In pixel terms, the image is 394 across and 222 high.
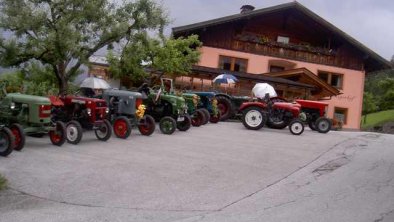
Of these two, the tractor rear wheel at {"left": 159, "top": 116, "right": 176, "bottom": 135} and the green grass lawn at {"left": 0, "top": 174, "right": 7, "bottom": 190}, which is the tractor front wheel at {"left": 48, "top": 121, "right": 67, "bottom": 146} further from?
the tractor rear wheel at {"left": 159, "top": 116, "right": 176, "bottom": 135}

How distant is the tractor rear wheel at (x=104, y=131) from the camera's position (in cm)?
1166

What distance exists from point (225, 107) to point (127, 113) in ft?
22.8

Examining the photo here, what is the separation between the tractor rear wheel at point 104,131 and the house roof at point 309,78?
16.5 m

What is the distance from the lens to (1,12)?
13.5 metres

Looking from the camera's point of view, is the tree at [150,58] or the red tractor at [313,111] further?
the red tractor at [313,111]

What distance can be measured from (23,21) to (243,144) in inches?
253

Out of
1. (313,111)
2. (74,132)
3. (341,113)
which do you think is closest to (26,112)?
(74,132)

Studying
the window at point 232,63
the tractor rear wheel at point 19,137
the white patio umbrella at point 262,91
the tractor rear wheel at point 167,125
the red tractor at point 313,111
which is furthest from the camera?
the window at point 232,63

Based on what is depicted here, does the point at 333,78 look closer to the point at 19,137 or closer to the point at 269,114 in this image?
the point at 269,114

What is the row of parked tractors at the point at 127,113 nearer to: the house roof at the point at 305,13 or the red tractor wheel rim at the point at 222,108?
the red tractor wheel rim at the point at 222,108

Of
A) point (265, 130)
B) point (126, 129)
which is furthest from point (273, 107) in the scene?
point (126, 129)

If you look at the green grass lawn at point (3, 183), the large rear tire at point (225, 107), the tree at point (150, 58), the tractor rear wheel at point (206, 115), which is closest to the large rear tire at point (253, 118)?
the tractor rear wheel at point (206, 115)

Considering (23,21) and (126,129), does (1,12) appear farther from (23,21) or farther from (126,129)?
(126,129)

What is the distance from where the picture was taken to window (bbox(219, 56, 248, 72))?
95.6 feet
